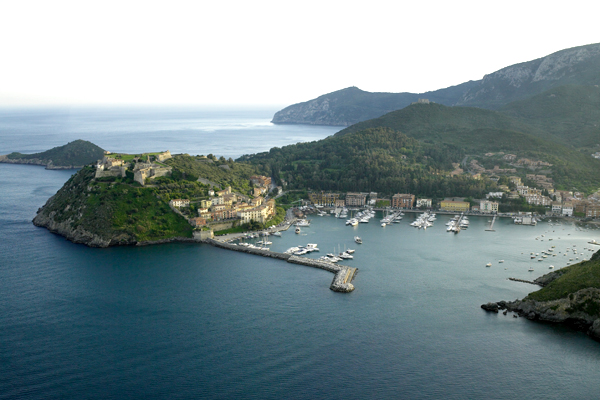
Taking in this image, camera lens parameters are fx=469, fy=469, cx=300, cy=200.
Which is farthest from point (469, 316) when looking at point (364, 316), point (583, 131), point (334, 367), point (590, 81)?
point (590, 81)

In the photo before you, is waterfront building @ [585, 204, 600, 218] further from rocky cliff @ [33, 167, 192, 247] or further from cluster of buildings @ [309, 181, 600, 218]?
rocky cliff @ [33, 167, 192, 247]

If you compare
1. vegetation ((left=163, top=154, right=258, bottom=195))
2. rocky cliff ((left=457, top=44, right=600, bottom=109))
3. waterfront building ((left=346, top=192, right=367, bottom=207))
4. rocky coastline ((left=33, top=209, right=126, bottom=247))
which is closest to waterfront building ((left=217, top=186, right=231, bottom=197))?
vegetation ((left=163, top=154, right=258, bottom=195))

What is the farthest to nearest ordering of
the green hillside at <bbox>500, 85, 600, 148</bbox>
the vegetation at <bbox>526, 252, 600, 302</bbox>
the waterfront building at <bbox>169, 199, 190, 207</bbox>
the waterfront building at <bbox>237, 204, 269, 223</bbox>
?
the green hillside at <bbox>500, 85, 600, 148</bbox>, the waterfront building at <bbox>237, 204, 269, 223</bbox>, the waterfront building at <bbox>169, 199, 190, 207</bbox>, the vegetation at <bbox>526, 252, 600, 302</bbox>

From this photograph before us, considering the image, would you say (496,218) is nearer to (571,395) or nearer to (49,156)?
(571,395)

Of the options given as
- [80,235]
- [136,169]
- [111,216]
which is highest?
[136,169]

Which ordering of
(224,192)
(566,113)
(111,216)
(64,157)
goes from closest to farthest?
1. (111,216)
2. (224,192)
3. (64,157)
4. (566,113)

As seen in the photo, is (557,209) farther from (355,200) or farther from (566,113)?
(566,113)

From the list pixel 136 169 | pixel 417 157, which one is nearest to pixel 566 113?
pixel 417 157
